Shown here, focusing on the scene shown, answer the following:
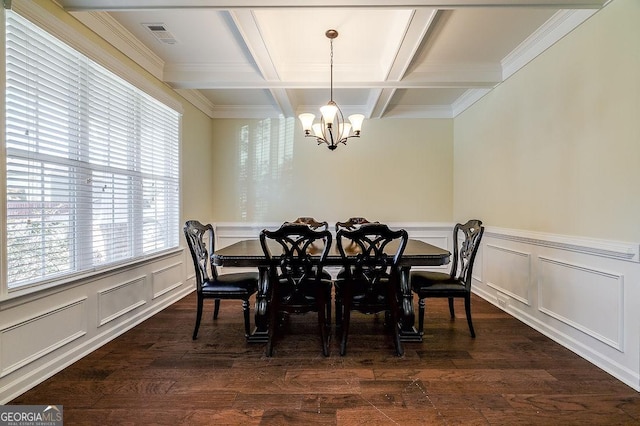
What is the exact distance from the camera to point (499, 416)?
1.56m

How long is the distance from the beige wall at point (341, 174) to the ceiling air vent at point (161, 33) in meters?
1.79

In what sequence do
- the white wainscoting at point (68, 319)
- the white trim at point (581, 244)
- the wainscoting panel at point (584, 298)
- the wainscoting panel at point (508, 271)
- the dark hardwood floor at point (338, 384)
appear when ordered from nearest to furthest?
the dark hardwood floor at point (338, 384) < the white wainscoting at point (68, 319) < the white trim at point (581, 244) < the wainscoting panel at point (584, 298) < the wainscoting panel at point (508, 271)

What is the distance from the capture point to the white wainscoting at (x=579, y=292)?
6.04 ft

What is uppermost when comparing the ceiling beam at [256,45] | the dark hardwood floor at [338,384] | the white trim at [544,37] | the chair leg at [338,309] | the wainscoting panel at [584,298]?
the white trim at [544,37]

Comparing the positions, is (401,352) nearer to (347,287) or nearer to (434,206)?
(347,287)

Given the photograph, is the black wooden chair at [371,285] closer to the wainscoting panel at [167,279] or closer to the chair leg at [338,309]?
the chair leg at [338,309]

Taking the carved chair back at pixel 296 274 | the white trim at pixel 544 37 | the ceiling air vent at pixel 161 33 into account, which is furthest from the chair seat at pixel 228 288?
the white trim at pixel 544 37

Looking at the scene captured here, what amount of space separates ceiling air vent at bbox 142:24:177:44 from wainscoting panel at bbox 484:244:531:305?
3.84m

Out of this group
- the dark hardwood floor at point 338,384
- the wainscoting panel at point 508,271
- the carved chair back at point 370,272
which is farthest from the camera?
the wainscoting panel at point 508,271

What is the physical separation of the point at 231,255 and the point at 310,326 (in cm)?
104

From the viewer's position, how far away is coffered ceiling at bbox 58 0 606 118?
77.2 inches

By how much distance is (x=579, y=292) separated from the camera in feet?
7.23

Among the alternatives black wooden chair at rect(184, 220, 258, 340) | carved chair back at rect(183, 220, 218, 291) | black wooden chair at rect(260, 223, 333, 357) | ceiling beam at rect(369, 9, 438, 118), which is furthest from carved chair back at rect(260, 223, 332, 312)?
ceiling beam at rect(369, 9, 438, 118)

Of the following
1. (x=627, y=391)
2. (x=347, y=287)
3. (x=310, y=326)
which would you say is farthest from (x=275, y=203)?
(x=627, y=391)
